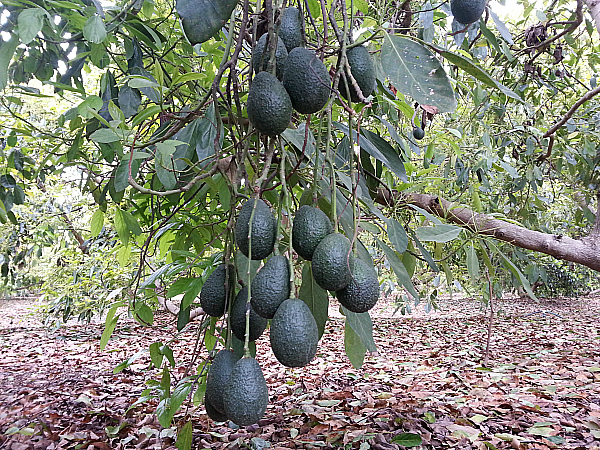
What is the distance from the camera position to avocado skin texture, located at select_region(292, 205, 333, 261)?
0.79 m

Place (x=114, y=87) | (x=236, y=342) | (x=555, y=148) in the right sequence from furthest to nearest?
1. (x=555, y=148)
2. (x=114, y=87)
3. (x=236, y=342)

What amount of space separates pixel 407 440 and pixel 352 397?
100 cm

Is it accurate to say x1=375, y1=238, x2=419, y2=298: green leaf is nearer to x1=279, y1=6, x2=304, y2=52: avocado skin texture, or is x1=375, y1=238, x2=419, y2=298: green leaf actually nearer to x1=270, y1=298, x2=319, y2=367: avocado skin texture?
x1=270, y1=298, x2=319, y2=367: avocado skin texture

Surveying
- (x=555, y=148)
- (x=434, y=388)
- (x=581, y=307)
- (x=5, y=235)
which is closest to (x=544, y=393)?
(x=434, y=388)

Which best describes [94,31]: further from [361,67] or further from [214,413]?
[214,413]

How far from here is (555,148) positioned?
3730 mm

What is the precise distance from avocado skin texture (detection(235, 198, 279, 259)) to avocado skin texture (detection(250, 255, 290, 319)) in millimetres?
67

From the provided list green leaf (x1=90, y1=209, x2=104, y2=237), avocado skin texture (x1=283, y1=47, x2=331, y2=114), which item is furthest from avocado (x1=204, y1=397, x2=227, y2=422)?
green leaf (x1=90, y1=209, x2=104, y2=237)

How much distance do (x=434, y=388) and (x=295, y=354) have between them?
308 centimetres

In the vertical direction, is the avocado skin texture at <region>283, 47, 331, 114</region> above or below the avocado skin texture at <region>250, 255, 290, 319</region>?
above

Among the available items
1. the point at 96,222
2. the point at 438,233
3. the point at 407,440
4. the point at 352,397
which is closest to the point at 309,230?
the point at 438,233

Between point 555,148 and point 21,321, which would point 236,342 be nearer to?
point 555,148

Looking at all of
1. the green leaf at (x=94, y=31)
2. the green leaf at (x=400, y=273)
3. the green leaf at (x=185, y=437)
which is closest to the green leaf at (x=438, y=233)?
the green leaf at (x=400, y=273)

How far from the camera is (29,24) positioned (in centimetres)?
108
